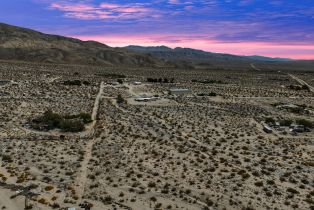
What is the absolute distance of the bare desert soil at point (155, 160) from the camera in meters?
20.8

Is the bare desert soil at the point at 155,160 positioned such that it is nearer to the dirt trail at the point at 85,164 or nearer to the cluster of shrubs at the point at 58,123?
the dirt trail at the point at 85,164

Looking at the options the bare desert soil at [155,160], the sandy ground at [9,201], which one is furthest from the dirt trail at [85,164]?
the sandy ground at [9,201]

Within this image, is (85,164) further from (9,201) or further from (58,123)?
(58,123)

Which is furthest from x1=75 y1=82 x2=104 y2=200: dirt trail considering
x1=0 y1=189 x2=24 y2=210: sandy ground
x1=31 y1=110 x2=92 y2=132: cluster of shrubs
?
x1=0 y1=189 x2=24 y2=210: sandy ground

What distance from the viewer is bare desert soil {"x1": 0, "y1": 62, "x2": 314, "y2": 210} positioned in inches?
818

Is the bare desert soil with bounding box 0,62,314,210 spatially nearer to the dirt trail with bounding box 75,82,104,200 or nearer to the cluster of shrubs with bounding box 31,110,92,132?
the dirt trail with bounding box 75,82,104,200

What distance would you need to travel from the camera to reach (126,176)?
23.9 metres

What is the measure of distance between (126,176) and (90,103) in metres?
27.9

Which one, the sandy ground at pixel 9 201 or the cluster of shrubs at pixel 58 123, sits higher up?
the cluster of shrubs at pixel 58 123

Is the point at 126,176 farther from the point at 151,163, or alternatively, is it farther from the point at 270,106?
the point at 270,106

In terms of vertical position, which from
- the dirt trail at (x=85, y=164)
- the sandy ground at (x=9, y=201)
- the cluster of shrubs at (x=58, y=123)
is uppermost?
the cluster of shrubs at (x=58, y=123)

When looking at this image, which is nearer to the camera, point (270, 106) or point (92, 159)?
point (92, 159)

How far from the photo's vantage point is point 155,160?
27.1m

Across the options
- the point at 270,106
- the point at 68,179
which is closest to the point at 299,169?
the point at 68,179
